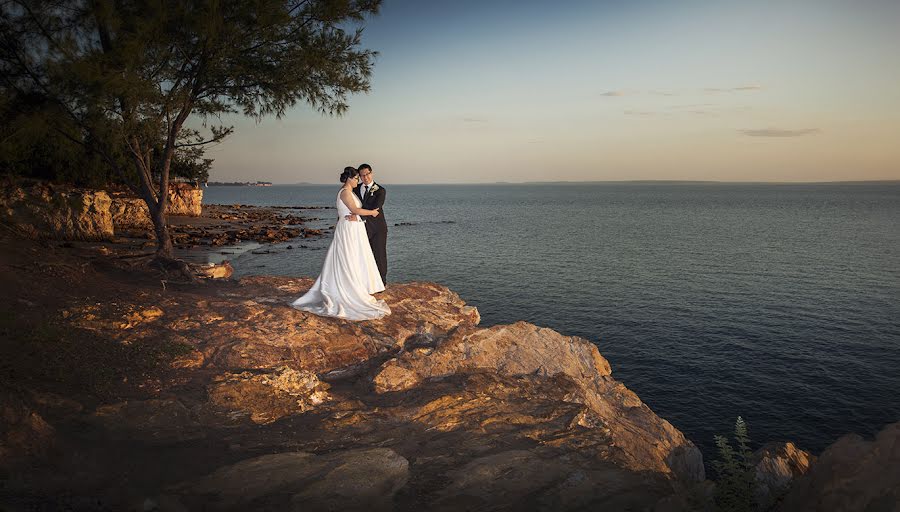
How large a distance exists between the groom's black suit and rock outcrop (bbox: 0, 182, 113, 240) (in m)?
27.8

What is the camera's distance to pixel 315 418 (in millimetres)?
8797

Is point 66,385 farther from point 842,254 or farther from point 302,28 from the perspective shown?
point 842,254

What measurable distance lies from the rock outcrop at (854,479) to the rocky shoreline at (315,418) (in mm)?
24

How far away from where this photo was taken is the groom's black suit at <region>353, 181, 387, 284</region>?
47.6ft

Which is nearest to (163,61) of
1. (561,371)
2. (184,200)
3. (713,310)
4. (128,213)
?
(561,371)

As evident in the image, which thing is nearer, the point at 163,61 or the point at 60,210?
the point at 163,61

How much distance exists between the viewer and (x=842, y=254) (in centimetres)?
5988

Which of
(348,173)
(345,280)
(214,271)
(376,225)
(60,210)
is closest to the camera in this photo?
(348,173)

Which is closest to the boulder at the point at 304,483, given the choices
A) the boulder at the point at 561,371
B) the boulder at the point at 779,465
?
the boulder at the point at 561,371

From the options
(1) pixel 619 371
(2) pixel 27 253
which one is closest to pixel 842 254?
(1) pixel 619 371

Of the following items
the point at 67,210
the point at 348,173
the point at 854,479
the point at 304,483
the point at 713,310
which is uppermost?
the point at 348,173

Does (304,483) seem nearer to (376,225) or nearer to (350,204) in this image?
(350,204)

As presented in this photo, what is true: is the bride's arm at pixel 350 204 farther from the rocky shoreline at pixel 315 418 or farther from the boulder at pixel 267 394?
the boulder at pixel 267 394

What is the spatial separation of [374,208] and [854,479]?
38.6 feet
